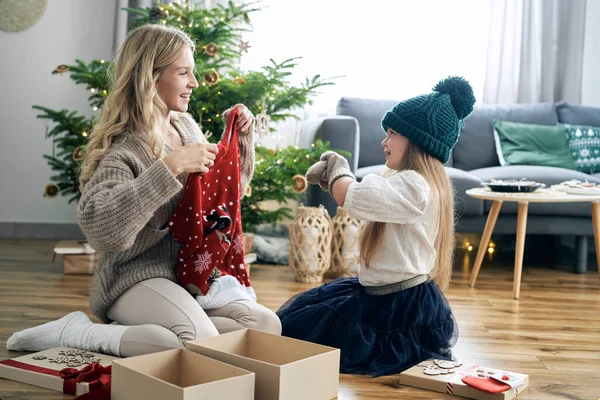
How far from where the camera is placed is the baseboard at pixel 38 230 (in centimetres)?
424

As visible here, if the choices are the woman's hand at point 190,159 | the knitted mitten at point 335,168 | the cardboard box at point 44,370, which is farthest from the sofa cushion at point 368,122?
the cardboard box at point 44,370

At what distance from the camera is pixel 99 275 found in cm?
195

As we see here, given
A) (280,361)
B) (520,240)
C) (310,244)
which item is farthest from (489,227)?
(280,361)

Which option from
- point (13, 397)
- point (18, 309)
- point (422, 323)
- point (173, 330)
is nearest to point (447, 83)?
point (422, 323)

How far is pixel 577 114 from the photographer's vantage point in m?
4.32

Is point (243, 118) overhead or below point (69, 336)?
overhead

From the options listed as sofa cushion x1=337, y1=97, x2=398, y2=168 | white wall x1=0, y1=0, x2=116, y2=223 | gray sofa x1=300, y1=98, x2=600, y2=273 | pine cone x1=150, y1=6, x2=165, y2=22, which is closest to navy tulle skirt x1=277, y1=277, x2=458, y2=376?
gray sofa x1=300, y1=98, x2=600, y2=273

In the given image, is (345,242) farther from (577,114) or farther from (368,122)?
(577,114)

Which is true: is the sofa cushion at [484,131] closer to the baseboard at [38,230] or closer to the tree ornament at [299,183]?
the tree ornament at [299,183]

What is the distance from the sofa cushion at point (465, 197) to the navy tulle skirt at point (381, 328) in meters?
1.59

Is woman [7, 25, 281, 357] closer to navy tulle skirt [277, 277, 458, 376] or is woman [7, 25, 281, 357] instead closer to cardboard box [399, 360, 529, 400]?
navy tulle skirt [277, 277, 458, 376]

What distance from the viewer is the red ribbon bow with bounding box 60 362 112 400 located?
1629 millimetres

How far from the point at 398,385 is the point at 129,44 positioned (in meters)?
1.17

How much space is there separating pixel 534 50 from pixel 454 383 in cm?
334
